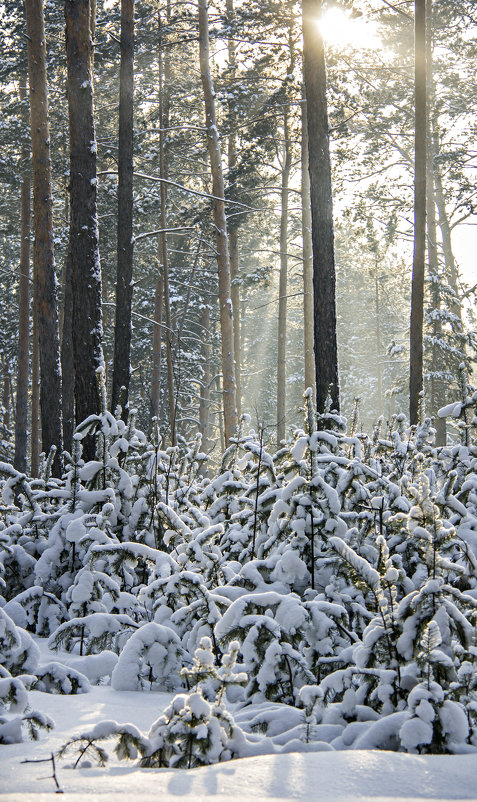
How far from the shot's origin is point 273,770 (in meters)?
2.20

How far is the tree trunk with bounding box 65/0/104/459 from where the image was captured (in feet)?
30.0

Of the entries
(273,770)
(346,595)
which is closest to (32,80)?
(346,595)

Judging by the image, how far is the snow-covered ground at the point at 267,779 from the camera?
1981 mm

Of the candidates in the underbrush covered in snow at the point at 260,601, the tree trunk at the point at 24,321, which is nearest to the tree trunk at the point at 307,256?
the tree trunk at the point at 24,321

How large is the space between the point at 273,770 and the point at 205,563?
2525 mm

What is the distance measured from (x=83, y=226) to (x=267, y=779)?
8.23 m

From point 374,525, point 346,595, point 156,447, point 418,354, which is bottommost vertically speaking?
point 346,595

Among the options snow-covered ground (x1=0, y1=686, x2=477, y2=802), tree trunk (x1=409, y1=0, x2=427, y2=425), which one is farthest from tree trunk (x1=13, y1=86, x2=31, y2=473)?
snow-covered ground (x1=0, y1=686, x2=477, y2=802)

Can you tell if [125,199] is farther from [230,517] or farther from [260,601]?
[260,601]

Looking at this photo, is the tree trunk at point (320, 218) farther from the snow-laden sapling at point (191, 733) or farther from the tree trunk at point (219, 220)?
the tree trunk at point (219, 220)

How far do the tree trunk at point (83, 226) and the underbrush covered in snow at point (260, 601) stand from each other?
211cm

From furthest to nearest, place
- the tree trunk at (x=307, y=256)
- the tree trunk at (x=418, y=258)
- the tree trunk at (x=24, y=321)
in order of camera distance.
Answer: the tree trunk at (x=307, y=256) < the tree trunk at (x=24, y=321) < the tree trunk at (x=418, y=258)

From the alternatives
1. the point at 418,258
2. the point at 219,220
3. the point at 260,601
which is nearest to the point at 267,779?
the point at 260,601

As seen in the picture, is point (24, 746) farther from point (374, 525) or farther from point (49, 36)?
point (49, 36)
